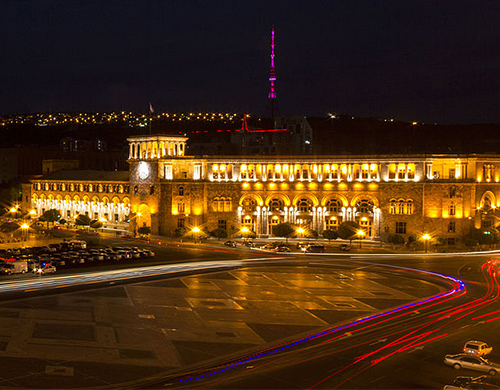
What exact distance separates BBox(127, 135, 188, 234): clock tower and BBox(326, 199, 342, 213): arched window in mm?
22487

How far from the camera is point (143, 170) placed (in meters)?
88.7

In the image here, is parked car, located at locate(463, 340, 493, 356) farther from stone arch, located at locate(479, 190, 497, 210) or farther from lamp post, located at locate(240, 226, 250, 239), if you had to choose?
lamp post, located at locate(240, 226, 250, 239)

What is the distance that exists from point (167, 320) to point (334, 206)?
156 ft

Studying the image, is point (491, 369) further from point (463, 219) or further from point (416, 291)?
point (463, 219)

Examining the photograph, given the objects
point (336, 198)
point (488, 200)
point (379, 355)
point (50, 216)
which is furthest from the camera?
point (50, 216)

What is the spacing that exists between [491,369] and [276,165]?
57737 mm

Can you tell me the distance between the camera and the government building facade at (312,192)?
7712cm

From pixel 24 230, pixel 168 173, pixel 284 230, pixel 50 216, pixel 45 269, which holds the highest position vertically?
pixel 168 173

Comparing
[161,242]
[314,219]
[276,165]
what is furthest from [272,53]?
[161,242]

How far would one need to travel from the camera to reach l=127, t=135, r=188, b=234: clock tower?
86875 millimetres

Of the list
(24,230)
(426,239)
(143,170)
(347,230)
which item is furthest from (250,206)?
(24,230)

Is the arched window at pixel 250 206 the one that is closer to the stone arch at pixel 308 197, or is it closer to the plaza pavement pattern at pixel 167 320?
the stone arch at pixel 308 197

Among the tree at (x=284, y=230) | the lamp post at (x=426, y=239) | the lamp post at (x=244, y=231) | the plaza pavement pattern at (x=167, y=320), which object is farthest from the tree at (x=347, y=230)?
the plaza pavement pattern at (x=167, y=320)

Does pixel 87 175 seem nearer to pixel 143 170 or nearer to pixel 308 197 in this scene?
pixel 143 170
